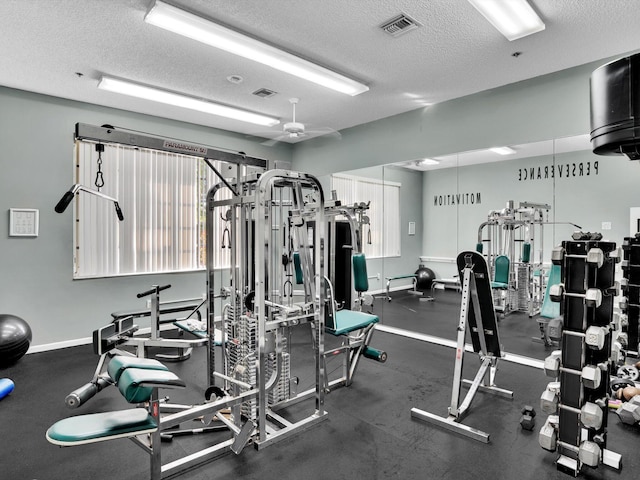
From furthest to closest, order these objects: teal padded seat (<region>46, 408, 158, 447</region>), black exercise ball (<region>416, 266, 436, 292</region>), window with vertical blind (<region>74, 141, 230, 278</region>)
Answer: black exercise ball (<region>416, 266, 436, 292</region>) → window with vertical blind (<region>74, 141, 230, 278</region>) → teal padded seat (<region>46, 408, 158, 447</region>)

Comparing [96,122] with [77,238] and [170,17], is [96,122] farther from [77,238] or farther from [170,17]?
[170,17]

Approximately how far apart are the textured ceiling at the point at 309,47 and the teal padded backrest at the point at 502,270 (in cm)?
185

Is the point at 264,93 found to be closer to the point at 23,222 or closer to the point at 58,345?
the point at 23,222

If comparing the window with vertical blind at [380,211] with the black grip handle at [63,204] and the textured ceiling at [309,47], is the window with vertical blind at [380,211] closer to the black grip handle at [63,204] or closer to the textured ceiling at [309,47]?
the textured ceiling at [309,47]

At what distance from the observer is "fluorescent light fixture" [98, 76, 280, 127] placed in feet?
12.1

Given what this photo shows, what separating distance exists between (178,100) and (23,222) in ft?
6.90

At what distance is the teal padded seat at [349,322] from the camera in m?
2.82

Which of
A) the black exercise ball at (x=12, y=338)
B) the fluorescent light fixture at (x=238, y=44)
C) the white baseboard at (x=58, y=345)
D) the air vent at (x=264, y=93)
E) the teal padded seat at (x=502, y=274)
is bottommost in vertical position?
the white baseboard at (x=58, y=345)

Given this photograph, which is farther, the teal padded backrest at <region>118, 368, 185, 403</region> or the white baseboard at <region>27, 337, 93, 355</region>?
the white baseboard at <region>27, 337, 93, 355</region>

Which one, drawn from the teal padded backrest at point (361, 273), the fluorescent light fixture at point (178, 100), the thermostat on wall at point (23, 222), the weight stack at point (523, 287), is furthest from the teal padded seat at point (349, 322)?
the thermostat on wall at point (23, 222)

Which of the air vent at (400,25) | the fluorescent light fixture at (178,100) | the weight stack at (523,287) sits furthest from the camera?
the weight stack at (523,287)

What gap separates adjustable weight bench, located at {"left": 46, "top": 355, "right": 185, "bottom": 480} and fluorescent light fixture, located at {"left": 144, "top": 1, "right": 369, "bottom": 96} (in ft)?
7.20

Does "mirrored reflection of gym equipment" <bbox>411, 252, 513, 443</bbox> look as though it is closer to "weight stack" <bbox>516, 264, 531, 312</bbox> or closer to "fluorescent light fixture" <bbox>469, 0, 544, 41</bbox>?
"weight stack" <bbox>516, 264, 531, 312</bbox>

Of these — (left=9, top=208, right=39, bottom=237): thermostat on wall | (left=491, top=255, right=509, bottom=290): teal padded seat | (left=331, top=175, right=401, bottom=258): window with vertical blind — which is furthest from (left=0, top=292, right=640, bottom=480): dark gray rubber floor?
(left=331, top=175, right=401, bottom=258): window with vertical blind
